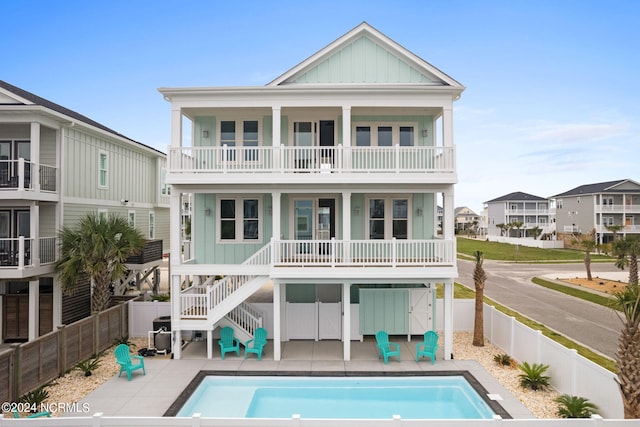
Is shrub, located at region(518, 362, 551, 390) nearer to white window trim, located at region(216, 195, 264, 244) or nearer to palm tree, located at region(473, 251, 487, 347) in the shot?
palm tree, located at region(473, 251, 487, 347)

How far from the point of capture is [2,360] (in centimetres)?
891

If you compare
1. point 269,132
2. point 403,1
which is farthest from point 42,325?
point 403,1

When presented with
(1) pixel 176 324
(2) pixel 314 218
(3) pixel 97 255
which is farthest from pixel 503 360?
(3) pixel 97 255

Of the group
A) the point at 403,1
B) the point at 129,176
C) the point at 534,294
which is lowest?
the point at 534,294

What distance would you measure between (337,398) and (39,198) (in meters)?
12.8

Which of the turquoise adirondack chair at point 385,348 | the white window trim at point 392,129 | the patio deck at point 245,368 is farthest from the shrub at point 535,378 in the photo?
the white window trim at point 392,129

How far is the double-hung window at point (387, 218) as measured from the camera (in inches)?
605

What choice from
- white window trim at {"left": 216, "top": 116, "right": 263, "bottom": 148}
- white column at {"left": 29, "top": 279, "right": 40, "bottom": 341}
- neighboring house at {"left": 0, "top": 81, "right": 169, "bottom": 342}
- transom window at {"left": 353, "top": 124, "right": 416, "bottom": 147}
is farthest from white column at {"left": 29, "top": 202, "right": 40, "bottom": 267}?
transom window at {"left": 353, "top": 124, "right": 416, "bottom": 147}

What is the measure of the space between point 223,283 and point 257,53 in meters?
18.1

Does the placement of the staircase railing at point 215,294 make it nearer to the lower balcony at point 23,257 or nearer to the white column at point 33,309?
the lower balcony at point 23,257

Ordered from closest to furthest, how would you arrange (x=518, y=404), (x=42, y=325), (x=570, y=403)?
(x=570, y=403)
(x=518, y=404)
(x=42, y=325)

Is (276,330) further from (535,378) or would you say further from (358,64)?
(358,64)

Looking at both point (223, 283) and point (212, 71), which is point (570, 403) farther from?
point (212, 71)

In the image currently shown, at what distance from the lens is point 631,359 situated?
7441 millimetres
